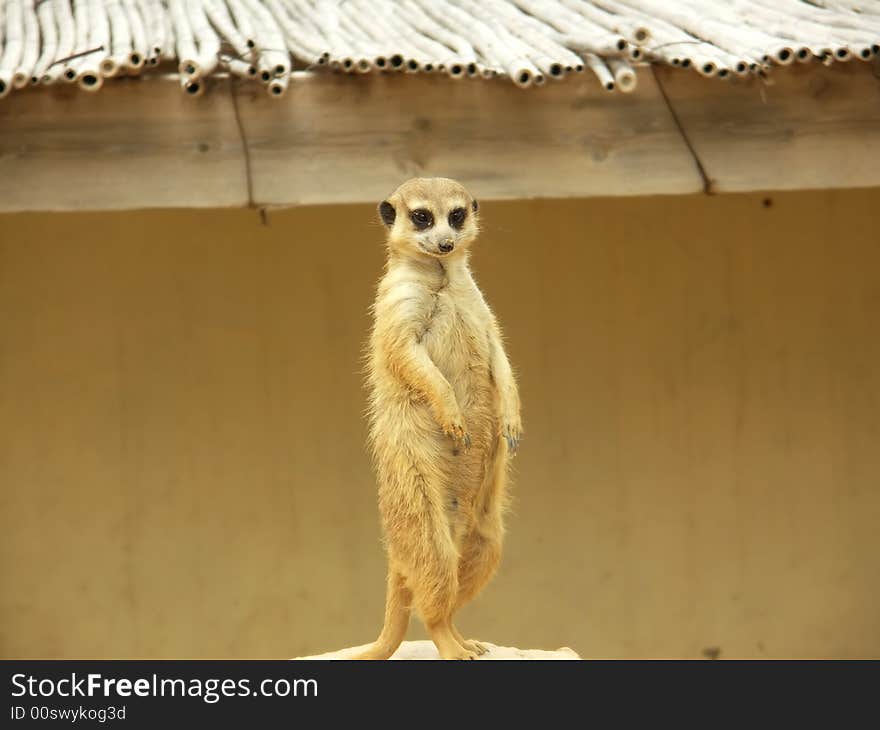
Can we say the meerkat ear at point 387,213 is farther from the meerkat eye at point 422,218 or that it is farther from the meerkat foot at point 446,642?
the meerkat foot at point 446,642

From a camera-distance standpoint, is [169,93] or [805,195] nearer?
[169,93]

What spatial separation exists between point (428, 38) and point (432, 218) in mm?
1232

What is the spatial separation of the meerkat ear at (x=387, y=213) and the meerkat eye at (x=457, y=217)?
0.49 feet

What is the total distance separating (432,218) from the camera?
3480mm

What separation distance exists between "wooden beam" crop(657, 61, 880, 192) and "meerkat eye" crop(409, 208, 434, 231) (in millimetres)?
1129

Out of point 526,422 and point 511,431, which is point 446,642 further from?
point 526,422

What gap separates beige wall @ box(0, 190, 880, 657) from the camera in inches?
230

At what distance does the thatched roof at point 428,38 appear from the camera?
4215 mm

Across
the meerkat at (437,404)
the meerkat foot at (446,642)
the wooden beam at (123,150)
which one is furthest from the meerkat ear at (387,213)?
the meerkat foot at (446,642)

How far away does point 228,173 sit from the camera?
13.9 ft

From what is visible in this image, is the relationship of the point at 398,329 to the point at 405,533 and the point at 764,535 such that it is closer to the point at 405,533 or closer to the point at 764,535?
the point at 405,533

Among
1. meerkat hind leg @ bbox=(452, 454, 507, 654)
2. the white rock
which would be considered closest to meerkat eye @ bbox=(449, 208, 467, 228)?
meerkat hind leg @ bbox=(452, 454, 507, 654)

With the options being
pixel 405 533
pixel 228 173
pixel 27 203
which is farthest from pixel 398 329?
pixel 27 203

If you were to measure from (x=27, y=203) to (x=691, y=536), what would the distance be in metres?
2.88
